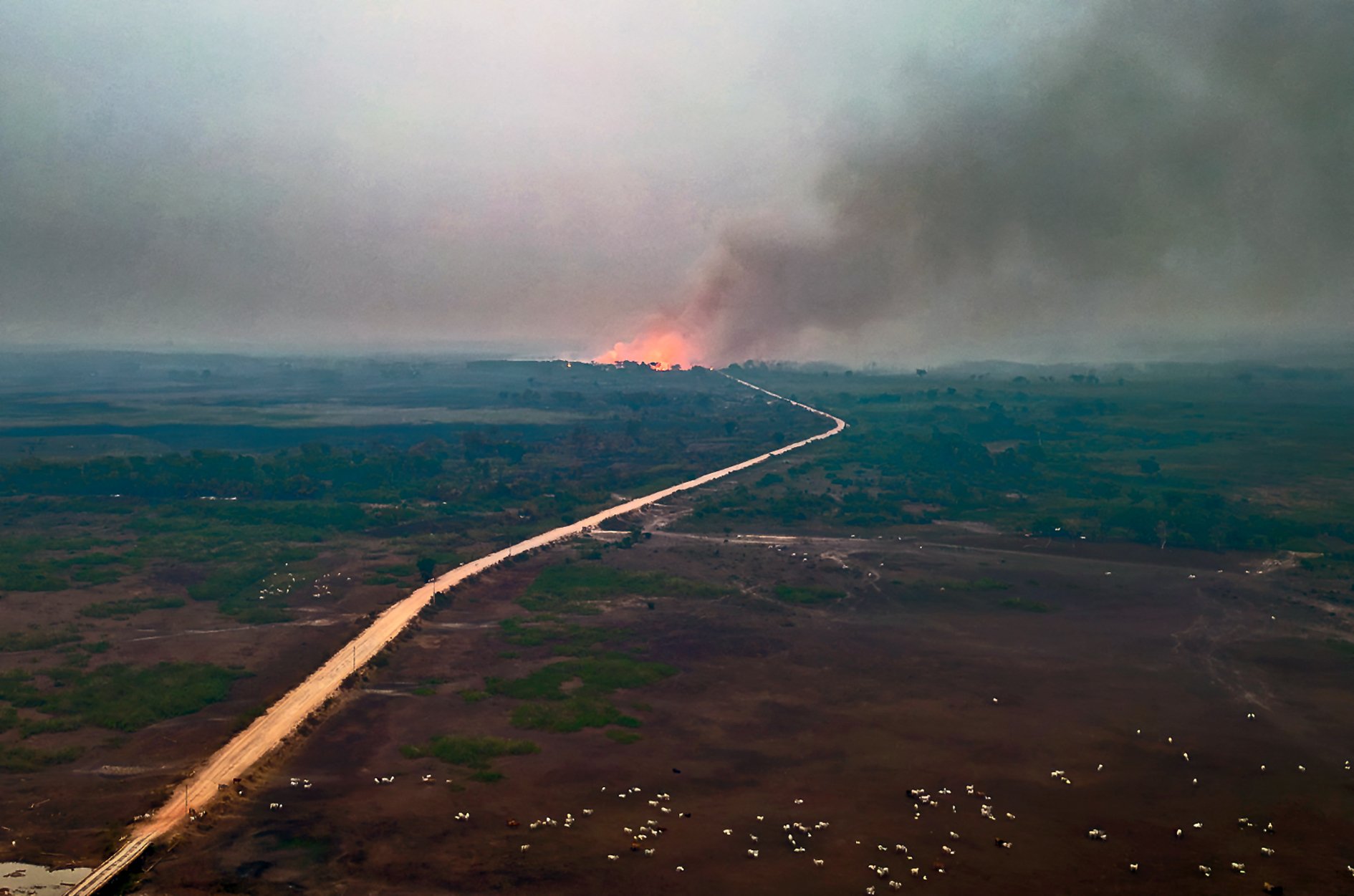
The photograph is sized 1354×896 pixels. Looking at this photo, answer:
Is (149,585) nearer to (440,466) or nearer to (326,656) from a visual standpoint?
(326,656)

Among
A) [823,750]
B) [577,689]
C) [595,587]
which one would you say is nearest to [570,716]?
[577,689]

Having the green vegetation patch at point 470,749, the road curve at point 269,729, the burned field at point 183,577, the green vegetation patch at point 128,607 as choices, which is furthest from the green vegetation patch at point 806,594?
the green vegetation patch at point 128,607

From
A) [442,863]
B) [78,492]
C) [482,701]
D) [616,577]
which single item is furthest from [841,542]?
[78,492]

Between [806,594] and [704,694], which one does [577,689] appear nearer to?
[704,694]

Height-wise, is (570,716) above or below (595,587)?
below

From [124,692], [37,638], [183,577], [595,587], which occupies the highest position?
[595,587]

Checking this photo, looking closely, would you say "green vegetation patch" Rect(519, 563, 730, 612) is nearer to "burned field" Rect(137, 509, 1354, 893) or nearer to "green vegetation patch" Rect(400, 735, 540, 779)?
"burned field" Rect(137, 509, 1354, 893)

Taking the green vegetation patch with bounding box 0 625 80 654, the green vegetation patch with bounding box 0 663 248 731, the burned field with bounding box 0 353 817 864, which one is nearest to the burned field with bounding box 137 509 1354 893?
the burned field with bounding box 0 353 817 864
